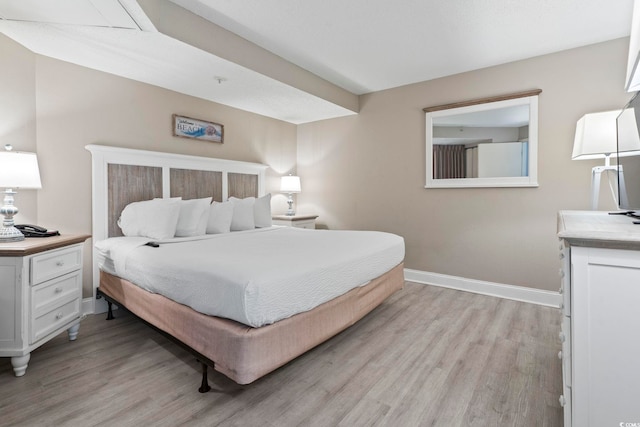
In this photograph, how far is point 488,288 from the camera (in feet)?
11.5

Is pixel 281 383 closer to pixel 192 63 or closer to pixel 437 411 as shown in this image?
pixel 437 411

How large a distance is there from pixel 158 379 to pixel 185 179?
2254 mm

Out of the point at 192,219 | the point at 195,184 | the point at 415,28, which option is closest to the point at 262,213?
the point at 195,184

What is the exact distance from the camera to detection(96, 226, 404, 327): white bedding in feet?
5.15

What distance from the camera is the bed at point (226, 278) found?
5.12 ft

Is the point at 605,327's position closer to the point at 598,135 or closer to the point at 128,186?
the point at 598,135

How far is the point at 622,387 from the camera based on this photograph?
1040mm

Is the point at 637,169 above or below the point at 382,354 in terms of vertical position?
above

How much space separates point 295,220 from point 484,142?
101 inches

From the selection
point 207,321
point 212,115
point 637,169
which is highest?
point 212,115

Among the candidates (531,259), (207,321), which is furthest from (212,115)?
(531,259)

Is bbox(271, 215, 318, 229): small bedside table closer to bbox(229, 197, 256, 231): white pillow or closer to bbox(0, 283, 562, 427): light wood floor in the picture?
bbox(229, 197, 256, 231): white pillow

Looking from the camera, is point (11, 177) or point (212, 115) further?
point (212, 115)

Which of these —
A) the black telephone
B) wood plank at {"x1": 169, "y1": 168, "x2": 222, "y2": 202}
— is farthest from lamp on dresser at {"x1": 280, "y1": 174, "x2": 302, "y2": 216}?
the black telephone
